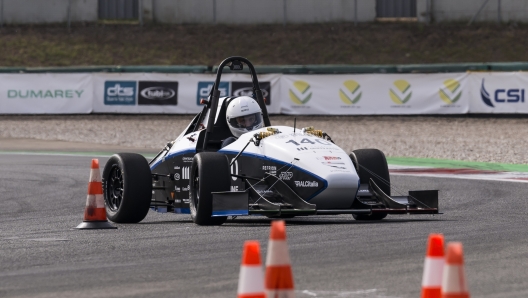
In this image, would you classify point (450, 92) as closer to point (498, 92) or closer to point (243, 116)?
point (498, 92)

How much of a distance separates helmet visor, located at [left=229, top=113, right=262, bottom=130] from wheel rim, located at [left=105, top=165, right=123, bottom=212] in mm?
1442

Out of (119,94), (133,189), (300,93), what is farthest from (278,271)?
(119,94)

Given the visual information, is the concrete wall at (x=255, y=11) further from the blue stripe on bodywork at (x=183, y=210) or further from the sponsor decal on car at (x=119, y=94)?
the blue stripe on bodywork at (x=183, y=210)

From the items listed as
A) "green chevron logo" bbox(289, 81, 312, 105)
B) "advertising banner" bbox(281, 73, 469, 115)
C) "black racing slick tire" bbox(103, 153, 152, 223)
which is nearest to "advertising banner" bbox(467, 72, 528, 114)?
"advertising banner" bbox(281, 73, 469, 115)

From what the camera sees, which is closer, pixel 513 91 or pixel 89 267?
pixel 89 267

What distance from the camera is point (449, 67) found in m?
29.0

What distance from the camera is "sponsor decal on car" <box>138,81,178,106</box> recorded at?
100 feet

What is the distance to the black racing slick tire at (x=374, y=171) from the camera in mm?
11227

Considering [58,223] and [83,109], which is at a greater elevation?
[83,109]

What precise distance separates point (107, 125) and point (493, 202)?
1922 cm

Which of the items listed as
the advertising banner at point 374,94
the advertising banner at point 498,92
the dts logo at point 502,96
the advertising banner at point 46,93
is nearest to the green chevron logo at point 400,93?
the advertising banner at point 374,94

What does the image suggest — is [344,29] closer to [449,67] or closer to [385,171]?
[449,67]

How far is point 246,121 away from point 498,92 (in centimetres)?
1732

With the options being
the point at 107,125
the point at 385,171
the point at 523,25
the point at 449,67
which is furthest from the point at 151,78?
the point at 385,171
